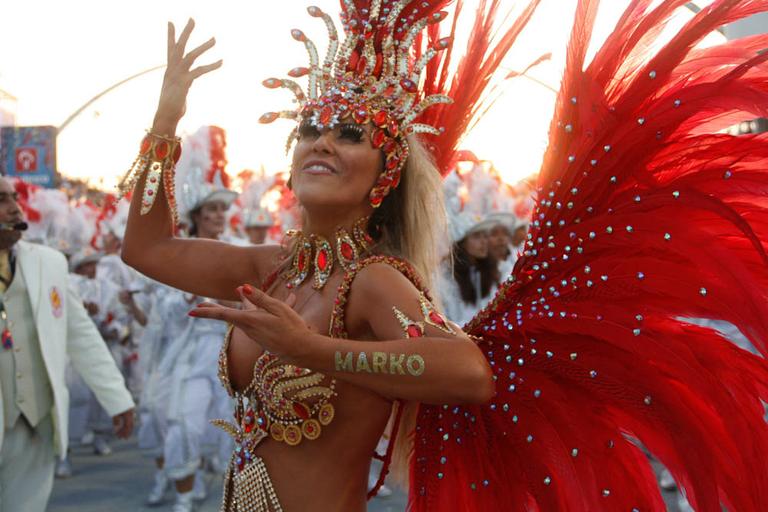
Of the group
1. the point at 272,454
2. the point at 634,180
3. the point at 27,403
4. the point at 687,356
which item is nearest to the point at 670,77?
the point at 634,180

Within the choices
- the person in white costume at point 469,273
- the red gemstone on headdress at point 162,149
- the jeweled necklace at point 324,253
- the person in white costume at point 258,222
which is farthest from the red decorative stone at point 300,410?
the person in white costume at point 258,222

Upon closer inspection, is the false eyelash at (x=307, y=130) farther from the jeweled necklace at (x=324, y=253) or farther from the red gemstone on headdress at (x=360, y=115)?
the jeweled necklace at (x=324, y=253)

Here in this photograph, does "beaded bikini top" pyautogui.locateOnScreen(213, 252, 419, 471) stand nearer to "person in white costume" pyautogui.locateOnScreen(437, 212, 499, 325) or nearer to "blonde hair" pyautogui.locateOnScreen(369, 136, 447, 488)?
"blonde hair" pyautogui.locateOnScreen(369, 136, 447, 488)

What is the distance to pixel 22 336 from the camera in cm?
468

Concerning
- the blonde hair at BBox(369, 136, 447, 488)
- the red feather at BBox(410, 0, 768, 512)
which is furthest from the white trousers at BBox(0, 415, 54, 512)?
the red feather at BBox(410, 0, 768, 512)

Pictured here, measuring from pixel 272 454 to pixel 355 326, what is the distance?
0.38 metres

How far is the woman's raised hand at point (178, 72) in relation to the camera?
8.42 ft

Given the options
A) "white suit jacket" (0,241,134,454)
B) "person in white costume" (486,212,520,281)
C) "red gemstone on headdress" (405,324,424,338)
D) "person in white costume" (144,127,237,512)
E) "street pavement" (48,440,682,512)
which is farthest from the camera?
"person in white costume" (486,212,520,281)

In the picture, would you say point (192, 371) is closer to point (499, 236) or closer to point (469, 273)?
point (469, 273)

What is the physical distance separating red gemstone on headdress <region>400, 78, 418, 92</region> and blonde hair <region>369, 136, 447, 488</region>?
128 mm

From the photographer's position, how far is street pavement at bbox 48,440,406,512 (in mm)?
7074

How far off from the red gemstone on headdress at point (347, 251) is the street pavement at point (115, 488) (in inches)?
187

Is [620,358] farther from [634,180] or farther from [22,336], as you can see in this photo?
[22,336]

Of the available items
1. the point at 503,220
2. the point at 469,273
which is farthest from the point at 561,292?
the point at 503,220
